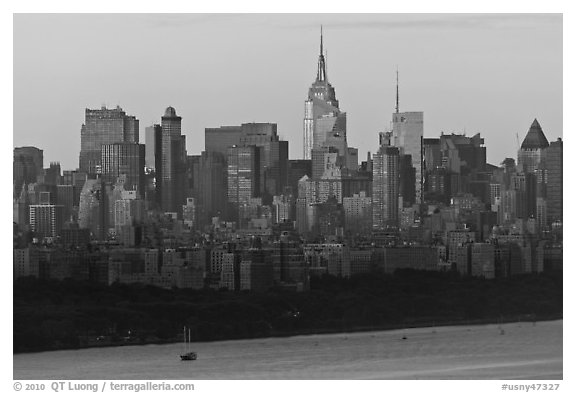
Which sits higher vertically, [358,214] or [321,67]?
[321,67]

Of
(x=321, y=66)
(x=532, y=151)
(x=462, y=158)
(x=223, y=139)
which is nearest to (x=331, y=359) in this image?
(x=321, y=66)

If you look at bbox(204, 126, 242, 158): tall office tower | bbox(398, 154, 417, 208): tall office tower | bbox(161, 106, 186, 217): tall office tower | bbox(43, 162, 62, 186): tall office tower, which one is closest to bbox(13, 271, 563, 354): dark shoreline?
bbox(204, 126, 242, 158): tall office tower

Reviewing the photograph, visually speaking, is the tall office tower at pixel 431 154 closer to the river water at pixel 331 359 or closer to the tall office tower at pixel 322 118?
the tall office tower at pixel 322 118

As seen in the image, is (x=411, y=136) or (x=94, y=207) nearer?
(x=411, y=136)

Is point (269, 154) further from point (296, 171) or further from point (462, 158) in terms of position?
point (462, 158)

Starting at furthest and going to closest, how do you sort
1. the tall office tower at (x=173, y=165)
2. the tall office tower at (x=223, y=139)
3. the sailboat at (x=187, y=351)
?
1. the tall office tower at (x=173, y=165)
2. the tall office tower at (x=223, y=139)
3. the sailboat at (x=187, y=351)

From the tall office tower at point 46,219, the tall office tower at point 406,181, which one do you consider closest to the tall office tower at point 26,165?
the tall office tower at point 46,219

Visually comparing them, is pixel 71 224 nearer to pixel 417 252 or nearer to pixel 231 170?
pixel 231 170
